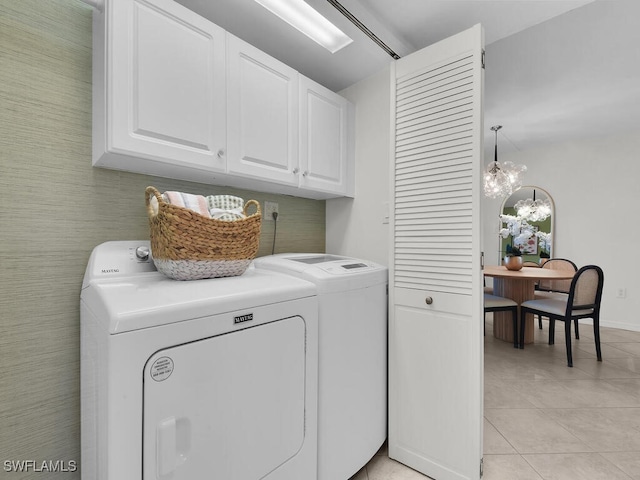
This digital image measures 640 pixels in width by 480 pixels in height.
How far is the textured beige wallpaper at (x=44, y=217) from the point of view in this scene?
1.16 meters

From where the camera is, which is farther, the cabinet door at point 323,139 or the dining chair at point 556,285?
the dining chair at point 556,285

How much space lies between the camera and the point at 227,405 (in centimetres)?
99

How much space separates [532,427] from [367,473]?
45.8 inches

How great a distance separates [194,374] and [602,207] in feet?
18.2

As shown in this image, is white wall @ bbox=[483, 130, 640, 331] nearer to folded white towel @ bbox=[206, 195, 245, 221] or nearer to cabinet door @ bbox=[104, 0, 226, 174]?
folded white towel @ bbox=[206, 195, 245, 221]

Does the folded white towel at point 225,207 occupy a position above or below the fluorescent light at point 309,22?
A: below

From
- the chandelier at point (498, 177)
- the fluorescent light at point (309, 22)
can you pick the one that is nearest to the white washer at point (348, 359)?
the fluorescent light at point (309, 22)

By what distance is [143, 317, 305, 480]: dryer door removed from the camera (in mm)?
854

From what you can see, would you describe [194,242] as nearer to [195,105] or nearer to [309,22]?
[195,105]

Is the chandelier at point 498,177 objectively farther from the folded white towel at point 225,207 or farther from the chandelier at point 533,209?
the folded white towel at point 225,207

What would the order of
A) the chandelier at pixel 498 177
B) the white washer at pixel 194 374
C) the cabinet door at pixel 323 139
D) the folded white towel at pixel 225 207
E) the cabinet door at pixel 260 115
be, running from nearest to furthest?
the white washer at pixel 194 374 → the folded white towel at pixel 225 207 → the cabinet door at pixel 260 115 → the cabinet door at pixel 323 139 → the chandelier at pixel 498 177

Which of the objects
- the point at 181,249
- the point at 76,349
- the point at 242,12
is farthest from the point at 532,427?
the point at 242,12

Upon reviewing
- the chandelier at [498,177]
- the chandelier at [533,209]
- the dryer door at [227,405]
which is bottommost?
the dryer door at [227,405]

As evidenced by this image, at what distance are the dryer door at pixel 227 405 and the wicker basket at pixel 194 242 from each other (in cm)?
35
